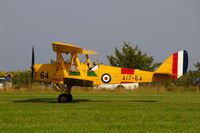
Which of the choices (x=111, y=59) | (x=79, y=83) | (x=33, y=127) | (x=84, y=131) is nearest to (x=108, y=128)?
(x=84, y=131)

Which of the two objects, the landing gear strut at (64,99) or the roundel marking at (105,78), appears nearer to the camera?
the landing gear strut at (64,99)

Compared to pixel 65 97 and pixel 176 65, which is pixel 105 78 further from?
pixel 176 65

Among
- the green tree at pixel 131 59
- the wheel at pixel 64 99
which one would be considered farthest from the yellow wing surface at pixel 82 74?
the green tree at pixel 131 59

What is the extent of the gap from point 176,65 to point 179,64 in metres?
0.19

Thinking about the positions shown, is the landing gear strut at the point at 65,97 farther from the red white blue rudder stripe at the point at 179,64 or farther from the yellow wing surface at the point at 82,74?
the red white blue rudder stripe at the point at 179,64

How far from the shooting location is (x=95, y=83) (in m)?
26.2

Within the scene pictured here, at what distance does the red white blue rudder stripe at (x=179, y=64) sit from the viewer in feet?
90.1

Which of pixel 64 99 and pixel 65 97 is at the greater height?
pixel 65 97

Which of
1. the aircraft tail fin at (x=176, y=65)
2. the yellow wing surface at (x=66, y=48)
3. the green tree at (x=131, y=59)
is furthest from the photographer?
the green tree at (x=131, y=59)

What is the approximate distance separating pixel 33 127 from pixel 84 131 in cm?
150

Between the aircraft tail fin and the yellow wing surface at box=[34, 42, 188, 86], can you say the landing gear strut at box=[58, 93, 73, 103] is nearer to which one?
the yellow wing surface at box=[34, 42, 188, 86]

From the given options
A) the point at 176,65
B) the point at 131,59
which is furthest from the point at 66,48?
the point at 131,59

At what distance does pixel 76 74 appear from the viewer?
2545cm

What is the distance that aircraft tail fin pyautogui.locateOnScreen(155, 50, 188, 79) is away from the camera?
27.5 meters
